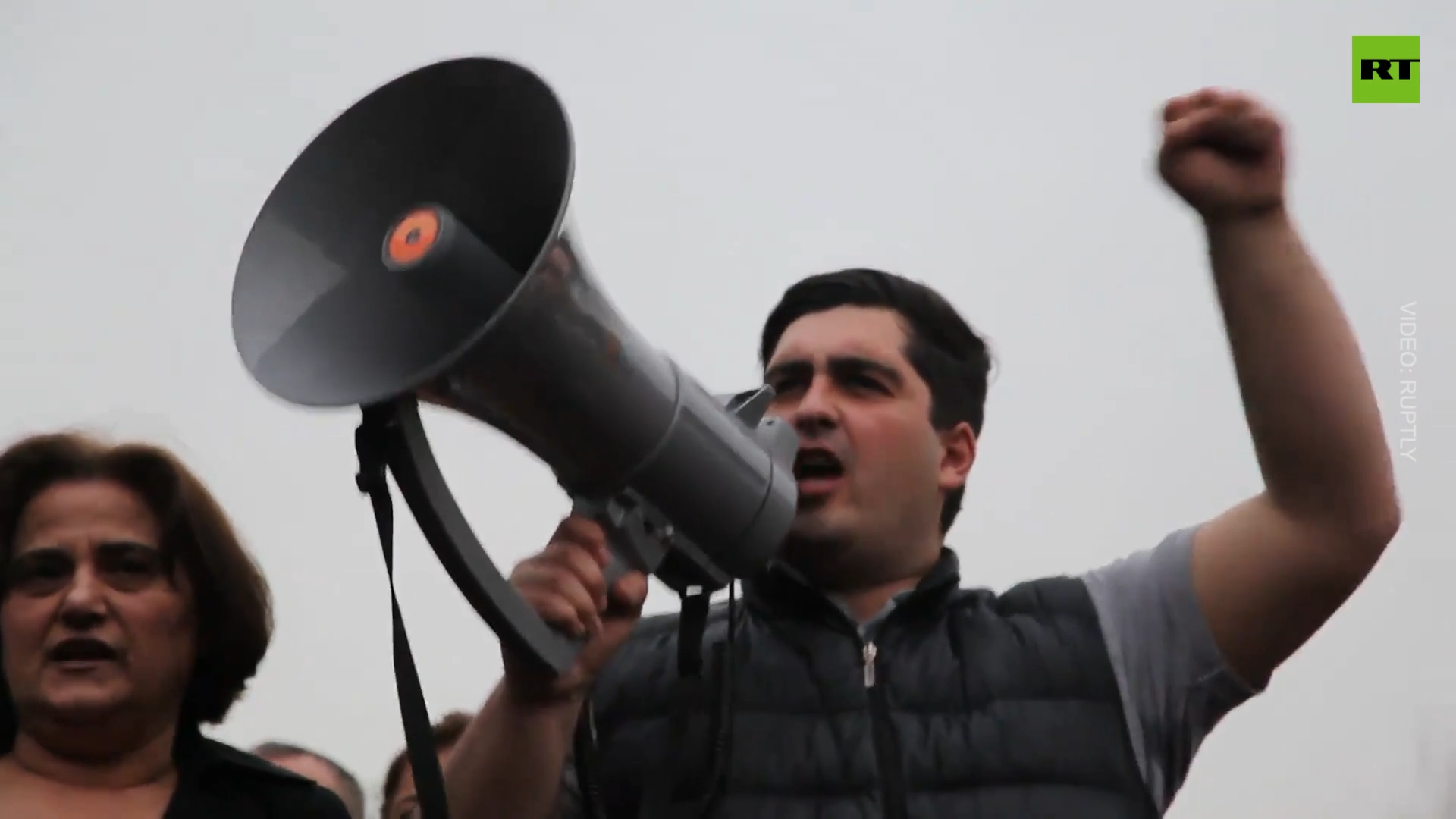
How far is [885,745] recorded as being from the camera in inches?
52.3

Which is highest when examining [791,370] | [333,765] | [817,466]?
[791,370]

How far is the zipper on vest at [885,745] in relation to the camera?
1.29 m

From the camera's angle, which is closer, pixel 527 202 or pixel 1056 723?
pixel 527 202

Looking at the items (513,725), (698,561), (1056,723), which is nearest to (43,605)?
(513,725)

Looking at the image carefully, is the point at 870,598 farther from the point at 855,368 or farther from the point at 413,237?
the point at 413,237

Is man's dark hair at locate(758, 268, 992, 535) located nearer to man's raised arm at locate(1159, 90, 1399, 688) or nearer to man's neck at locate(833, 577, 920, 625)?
man's neck at locate(833, 577, 920, 625)

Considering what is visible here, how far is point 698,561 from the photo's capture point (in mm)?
1339

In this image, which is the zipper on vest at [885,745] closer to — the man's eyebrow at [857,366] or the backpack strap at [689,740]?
the backpack strap at [689,740]

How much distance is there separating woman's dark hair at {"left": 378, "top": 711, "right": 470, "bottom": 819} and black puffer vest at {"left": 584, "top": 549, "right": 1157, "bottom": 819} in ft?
3.33

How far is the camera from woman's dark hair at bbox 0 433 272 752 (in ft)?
5.16

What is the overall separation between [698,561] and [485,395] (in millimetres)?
292

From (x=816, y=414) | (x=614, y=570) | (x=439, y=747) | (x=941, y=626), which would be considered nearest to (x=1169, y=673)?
(x=941, y=626)

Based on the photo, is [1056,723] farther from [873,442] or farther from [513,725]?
[513,725]

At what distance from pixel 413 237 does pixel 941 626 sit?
0.65 meters
